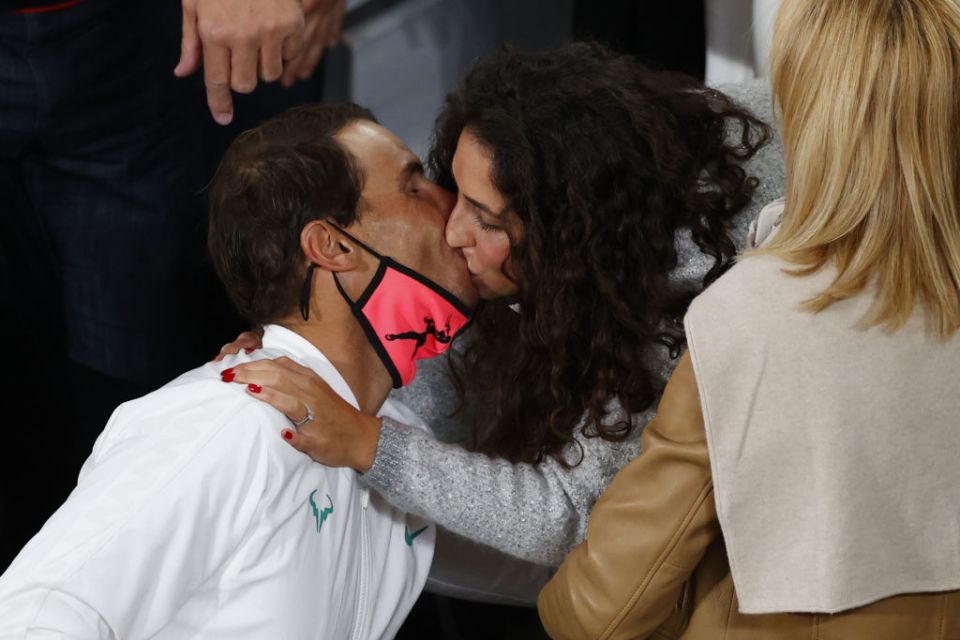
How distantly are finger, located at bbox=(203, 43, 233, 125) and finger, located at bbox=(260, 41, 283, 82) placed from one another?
58mm

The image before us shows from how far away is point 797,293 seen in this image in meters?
1.45

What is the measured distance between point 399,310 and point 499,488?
30 cm

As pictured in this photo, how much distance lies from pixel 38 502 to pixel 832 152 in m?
1.85

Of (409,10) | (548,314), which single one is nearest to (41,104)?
(548,314)

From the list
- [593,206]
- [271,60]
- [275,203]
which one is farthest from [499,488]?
[271,60]

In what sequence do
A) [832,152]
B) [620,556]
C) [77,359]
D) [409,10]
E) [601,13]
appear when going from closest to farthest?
[832,152] < [620,556] < [77,359] < [601,13] < [409,10]

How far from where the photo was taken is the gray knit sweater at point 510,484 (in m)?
1.83

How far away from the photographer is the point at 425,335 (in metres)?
1.95

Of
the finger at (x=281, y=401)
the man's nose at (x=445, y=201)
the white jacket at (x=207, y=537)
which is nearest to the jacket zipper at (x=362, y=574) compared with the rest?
the white jacket at (x=207, y=537)

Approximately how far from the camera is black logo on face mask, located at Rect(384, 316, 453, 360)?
1925mm

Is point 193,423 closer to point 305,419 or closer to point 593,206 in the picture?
point 305,419

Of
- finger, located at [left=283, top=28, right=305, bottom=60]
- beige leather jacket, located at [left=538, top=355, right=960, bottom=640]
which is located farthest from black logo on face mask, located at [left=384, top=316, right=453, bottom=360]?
finger, located at [left=283, top=28, right=305, bottom=60]

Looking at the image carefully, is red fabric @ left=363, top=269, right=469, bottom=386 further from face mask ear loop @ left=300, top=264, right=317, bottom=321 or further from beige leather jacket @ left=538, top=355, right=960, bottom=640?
beige leather jacket @ left=538, top=355, right=960, bottom=640

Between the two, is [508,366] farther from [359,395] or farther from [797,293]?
[797,293]
